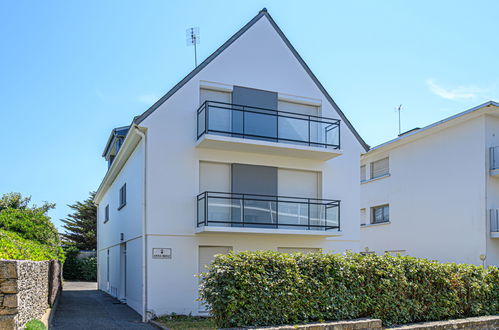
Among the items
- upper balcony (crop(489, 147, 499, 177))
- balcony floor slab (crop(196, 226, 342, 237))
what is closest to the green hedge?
balcony floor slab (crop(196, 226, 342, 237))

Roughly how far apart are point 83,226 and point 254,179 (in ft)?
90.1

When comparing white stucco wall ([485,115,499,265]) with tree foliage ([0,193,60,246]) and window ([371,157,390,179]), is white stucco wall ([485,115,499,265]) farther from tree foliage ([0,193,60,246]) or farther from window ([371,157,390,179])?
tree foliage ([0,193,60,246])

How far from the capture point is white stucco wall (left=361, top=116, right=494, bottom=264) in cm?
1892

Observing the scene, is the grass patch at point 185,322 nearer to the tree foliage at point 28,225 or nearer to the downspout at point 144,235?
the downspout at point 144,235

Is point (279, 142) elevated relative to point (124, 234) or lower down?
elevated

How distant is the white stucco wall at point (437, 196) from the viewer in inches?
745

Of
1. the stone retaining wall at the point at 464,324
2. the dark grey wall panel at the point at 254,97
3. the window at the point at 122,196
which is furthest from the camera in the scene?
the window at the point at 122,196

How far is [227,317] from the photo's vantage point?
792 cm

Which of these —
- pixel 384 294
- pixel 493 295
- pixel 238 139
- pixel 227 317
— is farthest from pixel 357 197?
pixel 227 317

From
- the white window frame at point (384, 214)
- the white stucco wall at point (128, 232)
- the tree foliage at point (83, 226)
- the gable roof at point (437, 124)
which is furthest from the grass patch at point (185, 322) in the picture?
the tree foliage at point (83, 226)

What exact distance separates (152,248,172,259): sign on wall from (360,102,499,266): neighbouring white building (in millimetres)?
12265

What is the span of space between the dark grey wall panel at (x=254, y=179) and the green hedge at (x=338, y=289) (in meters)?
5.94

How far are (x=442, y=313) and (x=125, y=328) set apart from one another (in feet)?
24.7

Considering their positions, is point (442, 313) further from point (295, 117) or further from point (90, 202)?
point (90, 202)
